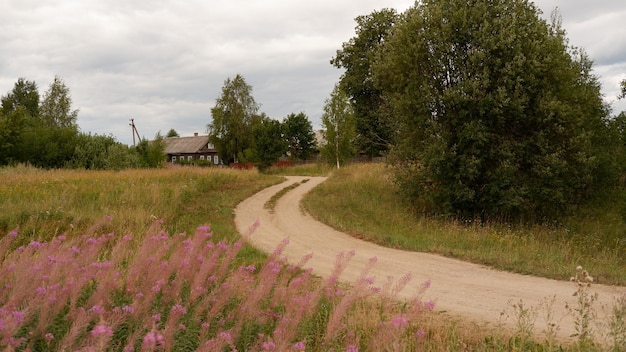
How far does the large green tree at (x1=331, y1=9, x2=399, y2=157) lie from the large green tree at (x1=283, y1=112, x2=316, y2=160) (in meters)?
24.2

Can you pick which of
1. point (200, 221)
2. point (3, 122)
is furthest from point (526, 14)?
point (3, 122)

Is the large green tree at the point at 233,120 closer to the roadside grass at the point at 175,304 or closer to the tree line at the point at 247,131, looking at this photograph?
the tree line at the point at 247,131

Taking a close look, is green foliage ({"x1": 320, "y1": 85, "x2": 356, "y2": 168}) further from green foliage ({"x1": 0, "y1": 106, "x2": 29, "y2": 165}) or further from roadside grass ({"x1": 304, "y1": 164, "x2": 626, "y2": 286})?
green foliage ({"x1": 0, "y1": 106, "x2": 29, "y2": 165})

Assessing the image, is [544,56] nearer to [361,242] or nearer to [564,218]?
[564,218]

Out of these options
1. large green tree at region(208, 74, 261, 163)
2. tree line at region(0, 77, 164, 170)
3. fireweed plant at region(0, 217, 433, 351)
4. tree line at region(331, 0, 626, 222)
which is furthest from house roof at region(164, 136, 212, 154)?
fireweed plant at region(0, 217, 433, 351)

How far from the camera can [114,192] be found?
18.6 meters

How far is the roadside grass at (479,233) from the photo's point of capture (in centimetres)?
1140

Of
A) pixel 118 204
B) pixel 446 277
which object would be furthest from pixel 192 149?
pixel 446 277

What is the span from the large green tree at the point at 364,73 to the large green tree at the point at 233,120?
2468 centimetres

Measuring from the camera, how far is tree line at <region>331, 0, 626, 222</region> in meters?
18.0

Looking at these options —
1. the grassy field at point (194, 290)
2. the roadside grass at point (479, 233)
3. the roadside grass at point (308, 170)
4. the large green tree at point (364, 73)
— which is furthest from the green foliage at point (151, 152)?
the grassy field at point (194, 290)

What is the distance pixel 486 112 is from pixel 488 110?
0.14m

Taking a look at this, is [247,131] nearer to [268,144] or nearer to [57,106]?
[268,144]

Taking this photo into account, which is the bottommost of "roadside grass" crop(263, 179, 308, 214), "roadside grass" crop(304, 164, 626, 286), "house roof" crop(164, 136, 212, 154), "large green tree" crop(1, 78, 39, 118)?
"roadside grass" crop(304, 164, 626, 286)
